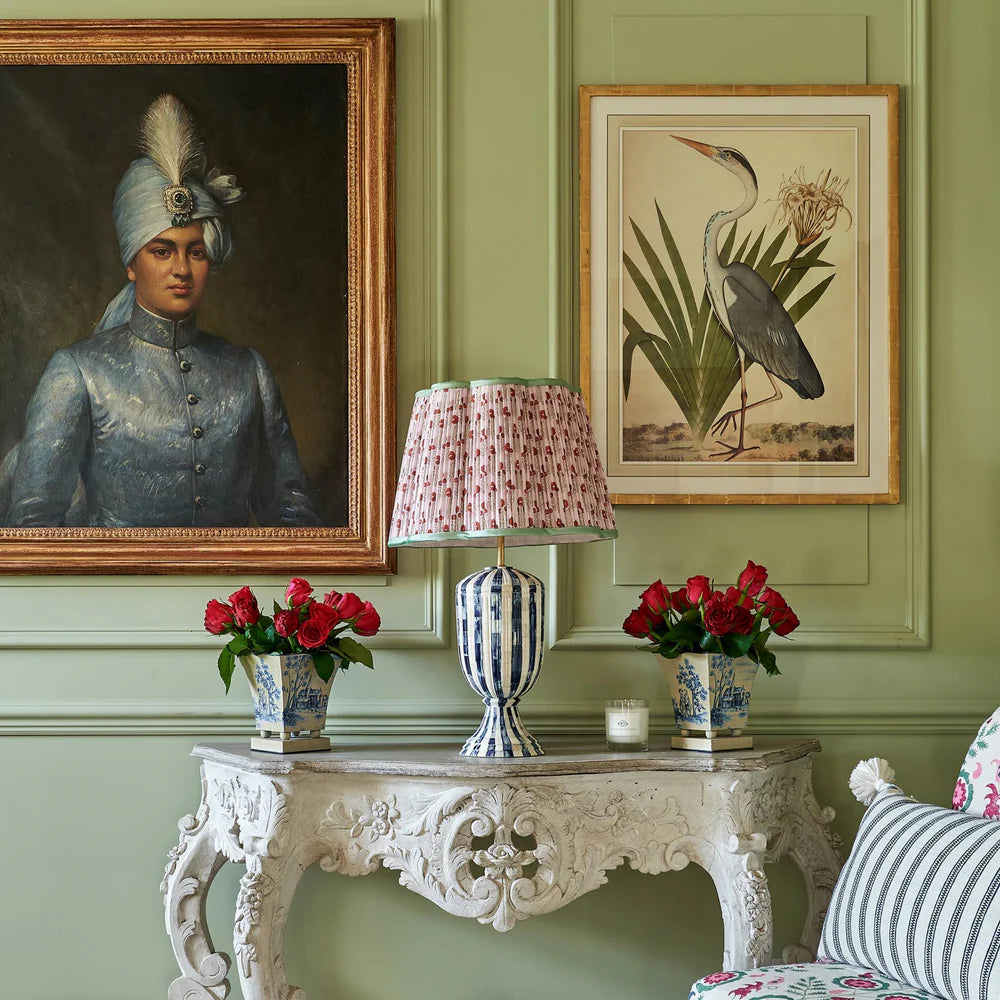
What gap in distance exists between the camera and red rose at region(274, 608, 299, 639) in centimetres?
206

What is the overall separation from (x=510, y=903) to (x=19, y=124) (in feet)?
6.90

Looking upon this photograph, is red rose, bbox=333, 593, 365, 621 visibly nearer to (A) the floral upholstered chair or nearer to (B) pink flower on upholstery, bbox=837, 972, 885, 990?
(A) the floral upholstered chair

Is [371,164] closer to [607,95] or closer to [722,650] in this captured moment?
[607,95]

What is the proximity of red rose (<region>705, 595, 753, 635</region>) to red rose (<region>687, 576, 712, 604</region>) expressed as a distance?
0.10 feet

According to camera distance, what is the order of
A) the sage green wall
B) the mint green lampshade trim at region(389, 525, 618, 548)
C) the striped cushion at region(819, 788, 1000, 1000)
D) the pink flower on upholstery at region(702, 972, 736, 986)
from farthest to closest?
1. the sage green wall
2. the mint green lampshade trim at region(389, 525, 618, 548)
3. the pink flower on upholstery at region(702, 972, 736, 986)
4. the striped cushion at region(819, 788, 1000, 1000)

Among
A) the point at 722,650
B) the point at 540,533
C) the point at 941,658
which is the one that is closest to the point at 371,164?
the point at 540,533

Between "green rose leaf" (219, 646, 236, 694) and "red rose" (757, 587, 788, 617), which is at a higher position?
"red rose" (757, 587, 788, 617)

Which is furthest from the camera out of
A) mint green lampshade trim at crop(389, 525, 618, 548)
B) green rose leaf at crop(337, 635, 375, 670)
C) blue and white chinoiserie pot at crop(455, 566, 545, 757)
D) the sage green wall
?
the sage green wall

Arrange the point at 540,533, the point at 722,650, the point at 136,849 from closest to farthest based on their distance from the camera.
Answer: the point at 540,533, the point at 722,650, the point at 136,849

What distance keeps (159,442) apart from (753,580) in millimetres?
1395

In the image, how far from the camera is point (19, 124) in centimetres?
247

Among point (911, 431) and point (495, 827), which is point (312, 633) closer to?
point (495, 827)

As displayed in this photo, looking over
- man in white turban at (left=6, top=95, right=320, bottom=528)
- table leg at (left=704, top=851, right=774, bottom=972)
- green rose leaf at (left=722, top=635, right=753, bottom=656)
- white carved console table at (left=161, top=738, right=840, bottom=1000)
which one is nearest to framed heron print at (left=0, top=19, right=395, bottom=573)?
man in white turban at (left=6, top=95, right=320, bottom=528)

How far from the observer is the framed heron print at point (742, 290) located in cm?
244
